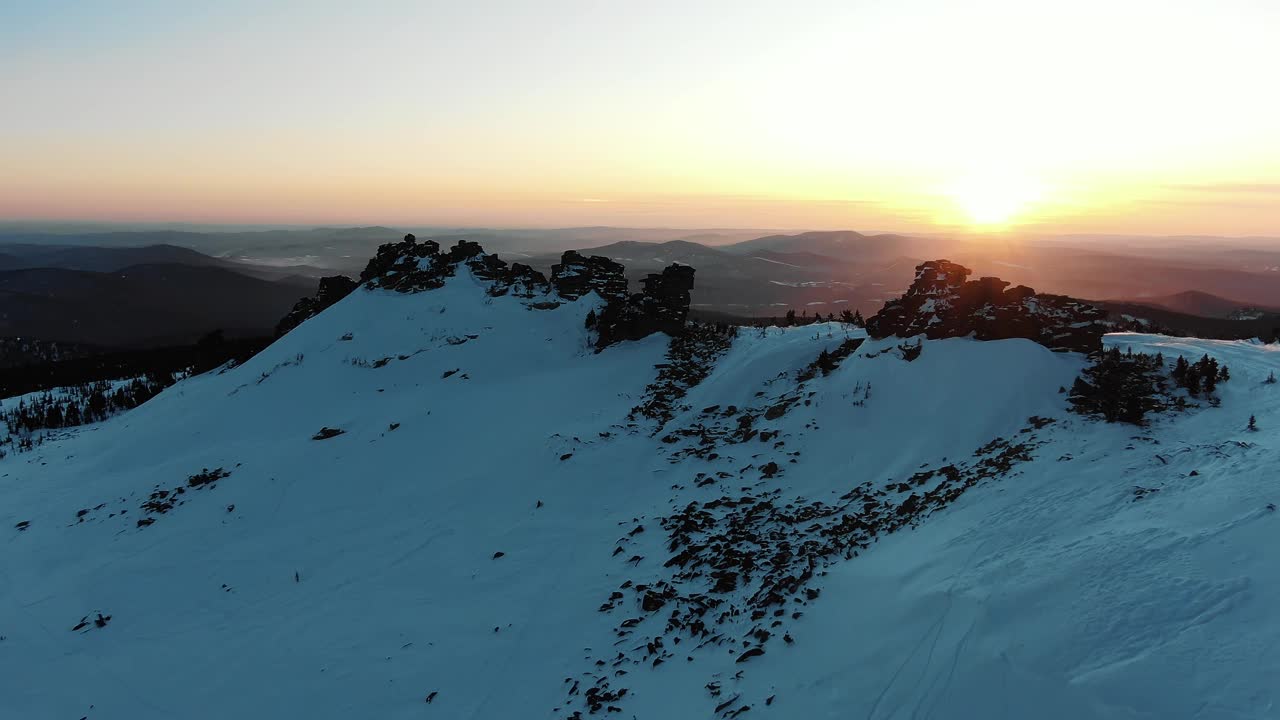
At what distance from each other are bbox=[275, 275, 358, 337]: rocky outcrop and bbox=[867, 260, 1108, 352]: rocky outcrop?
146 ft

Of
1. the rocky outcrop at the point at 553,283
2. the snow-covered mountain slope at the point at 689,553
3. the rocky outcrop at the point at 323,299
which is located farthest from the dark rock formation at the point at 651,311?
the rocky outcrop at the point at 323,299

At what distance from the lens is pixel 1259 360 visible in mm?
18344

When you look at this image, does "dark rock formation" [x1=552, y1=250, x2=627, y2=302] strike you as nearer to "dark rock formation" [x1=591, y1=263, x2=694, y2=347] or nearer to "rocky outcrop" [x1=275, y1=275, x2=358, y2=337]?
"dark rock formation" [x1=591, y1=263, x2=694, y2=347]

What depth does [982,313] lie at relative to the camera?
22.1 meters

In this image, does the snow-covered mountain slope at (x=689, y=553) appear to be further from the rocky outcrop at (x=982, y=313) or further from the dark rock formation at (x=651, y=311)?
the dark rock formation at (x=651, y=311)

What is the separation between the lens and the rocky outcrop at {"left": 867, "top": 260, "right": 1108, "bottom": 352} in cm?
2072

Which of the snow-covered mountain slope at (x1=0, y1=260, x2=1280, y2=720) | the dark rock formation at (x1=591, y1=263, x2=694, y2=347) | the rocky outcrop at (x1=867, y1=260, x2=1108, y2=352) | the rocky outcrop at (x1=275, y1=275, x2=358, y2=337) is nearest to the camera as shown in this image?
the snow-covered mountain slope at (x1=0, y1=260, x2=1280, y2=720)

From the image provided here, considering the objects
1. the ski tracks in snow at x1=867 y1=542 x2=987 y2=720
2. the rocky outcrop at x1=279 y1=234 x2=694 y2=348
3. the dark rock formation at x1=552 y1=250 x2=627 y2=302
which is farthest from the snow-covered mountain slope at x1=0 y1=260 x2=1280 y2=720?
the dark rock formation at x1=552 y1=250 x2=627 y2=302

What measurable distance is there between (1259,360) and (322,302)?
57754mm

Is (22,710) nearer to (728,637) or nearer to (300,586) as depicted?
(300,586)

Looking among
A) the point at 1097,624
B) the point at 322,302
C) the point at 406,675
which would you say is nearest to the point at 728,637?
the point at 1097,624

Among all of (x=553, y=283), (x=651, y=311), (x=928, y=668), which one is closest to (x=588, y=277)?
(x=553, y=283)

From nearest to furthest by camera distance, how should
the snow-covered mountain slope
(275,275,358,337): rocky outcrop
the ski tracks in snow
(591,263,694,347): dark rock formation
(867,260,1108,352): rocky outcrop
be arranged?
the ski tracks in snow, the snow-covered mountain slope, (867,260,1108,352): rocky outcrop, (591,263,694,347): dark rock formation, (275,275,358,337): rocky outcrop

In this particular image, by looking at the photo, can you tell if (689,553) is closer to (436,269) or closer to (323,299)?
(436,269)
